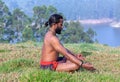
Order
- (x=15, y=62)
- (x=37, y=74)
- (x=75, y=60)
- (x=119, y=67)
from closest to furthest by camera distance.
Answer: (x=37, y=74)
(x=75, y=60)
(x=15, y=62)
(x=119, y=67)

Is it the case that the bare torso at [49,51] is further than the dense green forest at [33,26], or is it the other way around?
the dense green forest at [33,26]

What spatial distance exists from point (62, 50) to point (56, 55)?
326 millimetres

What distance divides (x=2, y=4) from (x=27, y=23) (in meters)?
4.69

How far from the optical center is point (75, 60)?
709cm

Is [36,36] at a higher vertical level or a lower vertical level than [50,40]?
lower

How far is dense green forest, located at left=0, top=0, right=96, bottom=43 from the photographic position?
1869 inches

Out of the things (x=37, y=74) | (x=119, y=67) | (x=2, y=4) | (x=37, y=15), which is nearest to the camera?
(x=37, y=74)

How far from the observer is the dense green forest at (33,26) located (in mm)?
47469

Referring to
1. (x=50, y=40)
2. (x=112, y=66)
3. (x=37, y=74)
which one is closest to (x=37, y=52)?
(x=112, y=66)

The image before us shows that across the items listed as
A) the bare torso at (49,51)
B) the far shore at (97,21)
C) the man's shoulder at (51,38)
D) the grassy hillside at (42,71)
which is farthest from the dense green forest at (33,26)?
the far shore at (97,21)

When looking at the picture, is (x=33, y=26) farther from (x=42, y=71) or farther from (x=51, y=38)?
(x=42, y=71)

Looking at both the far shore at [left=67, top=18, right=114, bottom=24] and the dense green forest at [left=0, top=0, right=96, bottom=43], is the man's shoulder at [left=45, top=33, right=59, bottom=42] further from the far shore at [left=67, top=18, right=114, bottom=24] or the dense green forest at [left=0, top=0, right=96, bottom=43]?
the far shore at [left=67, top=18, right=114, bottom=24]

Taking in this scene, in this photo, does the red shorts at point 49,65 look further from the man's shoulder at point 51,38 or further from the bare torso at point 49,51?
the man's shoulder at point 51,38

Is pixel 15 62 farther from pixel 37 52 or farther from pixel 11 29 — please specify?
pixel 11 29
